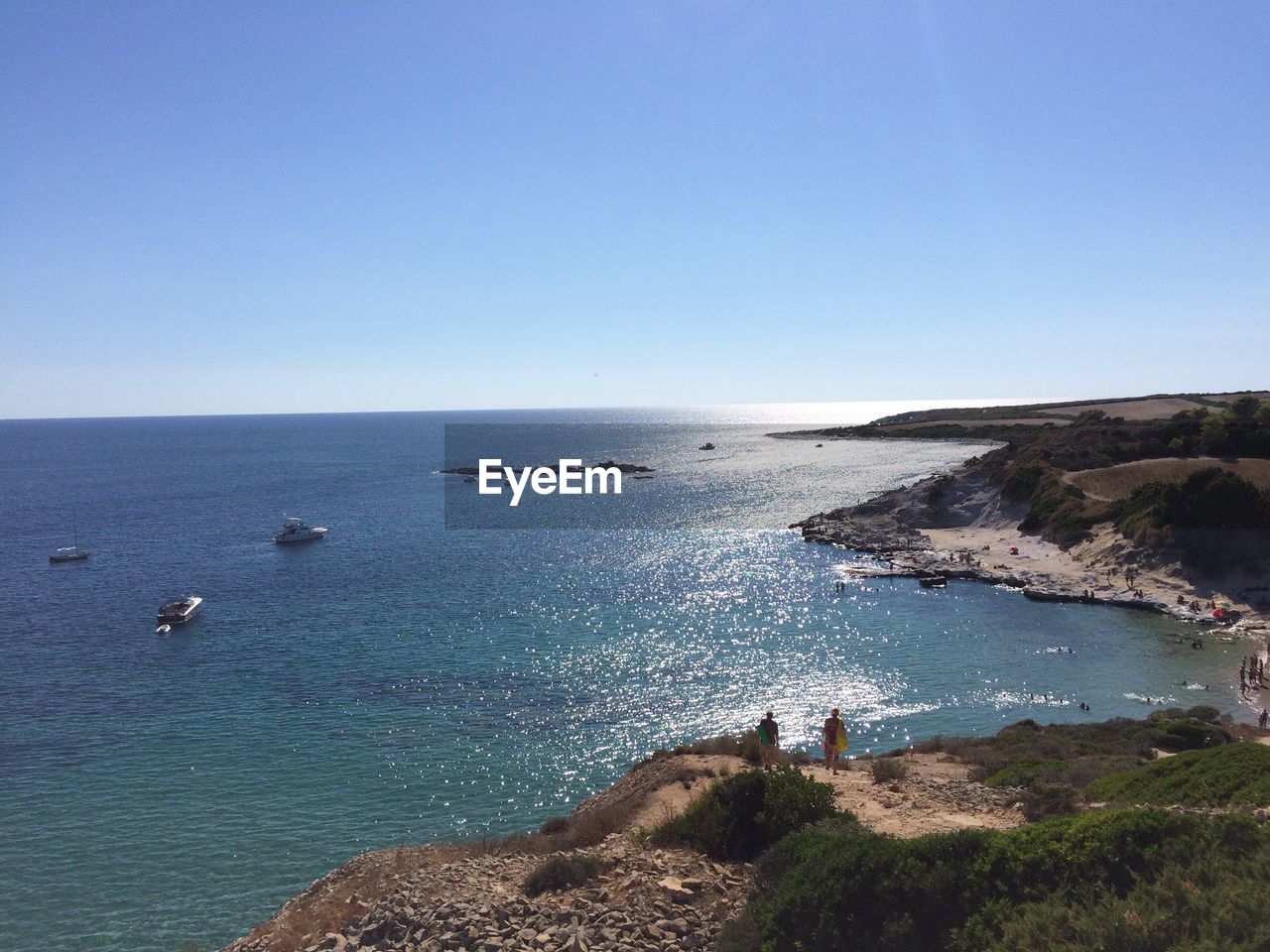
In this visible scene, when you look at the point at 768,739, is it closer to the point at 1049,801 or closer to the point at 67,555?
the point at 1049,801

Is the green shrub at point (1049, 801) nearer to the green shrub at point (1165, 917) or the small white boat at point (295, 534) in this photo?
the green shrub at point (1165, 917)

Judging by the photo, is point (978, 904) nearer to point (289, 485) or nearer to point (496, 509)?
point (496, 509)

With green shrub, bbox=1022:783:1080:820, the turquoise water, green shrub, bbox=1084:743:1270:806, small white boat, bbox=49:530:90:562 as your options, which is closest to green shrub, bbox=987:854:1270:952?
green shrub, bbox=1022:783:1080:820

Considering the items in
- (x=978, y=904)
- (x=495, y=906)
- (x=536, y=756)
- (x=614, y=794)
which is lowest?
(x=536, y=756)

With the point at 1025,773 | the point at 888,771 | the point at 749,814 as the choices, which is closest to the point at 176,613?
the point at 888,771

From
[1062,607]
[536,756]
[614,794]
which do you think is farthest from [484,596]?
[1062,607]
